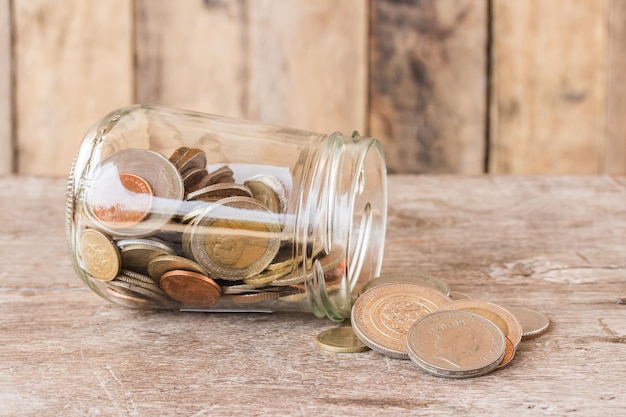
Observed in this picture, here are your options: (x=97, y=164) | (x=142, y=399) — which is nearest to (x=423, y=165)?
(x=97, y=164)

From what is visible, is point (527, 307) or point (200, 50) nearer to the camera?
point (527, 307)

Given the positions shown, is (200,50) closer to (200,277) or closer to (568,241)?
(568,241)

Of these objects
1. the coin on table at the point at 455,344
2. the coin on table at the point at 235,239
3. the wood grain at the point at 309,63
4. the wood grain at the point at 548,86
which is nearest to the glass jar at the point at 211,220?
the coin on table at the point at 235,239

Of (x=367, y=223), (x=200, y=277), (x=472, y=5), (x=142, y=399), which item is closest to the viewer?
(x=142, y=399)

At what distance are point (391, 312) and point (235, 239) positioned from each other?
0.19 metres

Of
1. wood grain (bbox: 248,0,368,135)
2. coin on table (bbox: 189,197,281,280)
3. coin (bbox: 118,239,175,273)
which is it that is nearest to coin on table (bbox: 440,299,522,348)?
coin on table (bbox: 189,197,281,280)

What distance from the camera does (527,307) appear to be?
97cm

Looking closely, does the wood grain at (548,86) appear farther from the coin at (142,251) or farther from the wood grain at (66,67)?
the coin at (142,251)

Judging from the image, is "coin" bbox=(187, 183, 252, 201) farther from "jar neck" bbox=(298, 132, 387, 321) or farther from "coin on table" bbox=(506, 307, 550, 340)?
"coin on table" bbox=(506, 307, 550, 340)

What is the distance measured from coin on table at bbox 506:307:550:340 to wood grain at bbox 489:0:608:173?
125 centimetres

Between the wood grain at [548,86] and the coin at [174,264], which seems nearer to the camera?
the coin at [174,264]

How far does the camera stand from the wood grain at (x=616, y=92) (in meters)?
2.06

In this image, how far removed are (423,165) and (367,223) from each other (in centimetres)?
106

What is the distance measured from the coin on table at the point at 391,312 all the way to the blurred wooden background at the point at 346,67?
3.96ft
